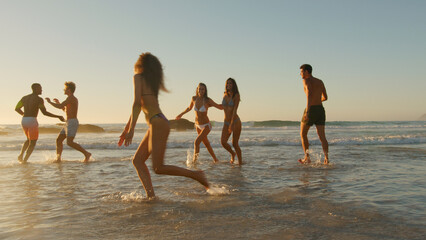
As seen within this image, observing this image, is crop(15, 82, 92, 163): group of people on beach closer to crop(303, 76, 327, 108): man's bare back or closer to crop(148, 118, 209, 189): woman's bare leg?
crop(148, 118, 209, 189): woman's bare leg

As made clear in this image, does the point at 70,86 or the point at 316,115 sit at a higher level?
the point at 70,86

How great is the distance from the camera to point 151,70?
3924 millimetres

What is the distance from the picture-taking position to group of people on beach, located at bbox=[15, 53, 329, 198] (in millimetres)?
3898

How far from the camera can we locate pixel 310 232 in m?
2.87

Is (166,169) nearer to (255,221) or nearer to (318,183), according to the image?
(255,221)

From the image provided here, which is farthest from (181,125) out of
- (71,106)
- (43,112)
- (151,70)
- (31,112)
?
(151,70)

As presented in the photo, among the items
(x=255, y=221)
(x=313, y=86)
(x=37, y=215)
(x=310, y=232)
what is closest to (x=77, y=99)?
(x=37, y=215)

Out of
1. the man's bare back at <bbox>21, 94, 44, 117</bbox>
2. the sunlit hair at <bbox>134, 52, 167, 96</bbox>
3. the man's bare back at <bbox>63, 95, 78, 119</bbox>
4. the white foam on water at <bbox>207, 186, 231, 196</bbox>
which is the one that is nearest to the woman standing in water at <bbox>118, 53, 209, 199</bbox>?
the sunlit hair at <bbox>134, 52, 167, 96</bbox>

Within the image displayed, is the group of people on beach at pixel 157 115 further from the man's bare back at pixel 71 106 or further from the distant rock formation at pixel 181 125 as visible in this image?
the distant rock formation at pixel 181 125

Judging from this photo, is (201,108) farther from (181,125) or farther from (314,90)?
(181,125)

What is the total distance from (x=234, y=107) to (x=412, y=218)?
478cm

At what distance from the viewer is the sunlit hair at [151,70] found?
12.8ft

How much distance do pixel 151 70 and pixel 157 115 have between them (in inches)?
21.8

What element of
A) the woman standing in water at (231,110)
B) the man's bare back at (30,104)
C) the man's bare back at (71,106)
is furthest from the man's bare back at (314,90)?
the man's bare back at (30,104)
